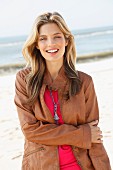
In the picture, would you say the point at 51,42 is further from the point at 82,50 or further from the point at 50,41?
the point at 82,50

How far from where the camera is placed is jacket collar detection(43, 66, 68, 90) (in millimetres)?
2510

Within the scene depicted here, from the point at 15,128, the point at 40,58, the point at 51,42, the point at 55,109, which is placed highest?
the point at 51,42

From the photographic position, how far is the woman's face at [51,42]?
2438mm

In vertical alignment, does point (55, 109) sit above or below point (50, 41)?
below

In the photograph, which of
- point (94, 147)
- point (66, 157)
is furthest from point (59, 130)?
point (94, 147)

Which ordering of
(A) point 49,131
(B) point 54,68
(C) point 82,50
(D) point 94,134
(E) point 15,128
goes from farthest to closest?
(C) point 82,50, (E) point 15,128, (B) point 54,68, (D) point 94,134, (A) point 49,131

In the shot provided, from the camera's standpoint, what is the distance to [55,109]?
242 cm

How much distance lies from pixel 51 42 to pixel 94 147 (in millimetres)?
788

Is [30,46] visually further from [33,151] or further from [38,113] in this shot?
[33,151]

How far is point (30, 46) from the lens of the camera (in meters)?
2.54

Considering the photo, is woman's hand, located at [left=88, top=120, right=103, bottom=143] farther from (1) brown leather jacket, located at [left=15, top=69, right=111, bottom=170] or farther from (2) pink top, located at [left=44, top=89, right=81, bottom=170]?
(2) pink top, located at [left=44, top=89, right=81, bottom=170]

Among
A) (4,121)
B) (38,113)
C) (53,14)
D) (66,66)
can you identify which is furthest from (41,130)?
(4,121)

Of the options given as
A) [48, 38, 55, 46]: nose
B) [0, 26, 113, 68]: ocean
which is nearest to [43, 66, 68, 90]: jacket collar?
[48, 38, 55, 46]: nose

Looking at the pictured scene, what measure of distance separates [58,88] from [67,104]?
142mm
